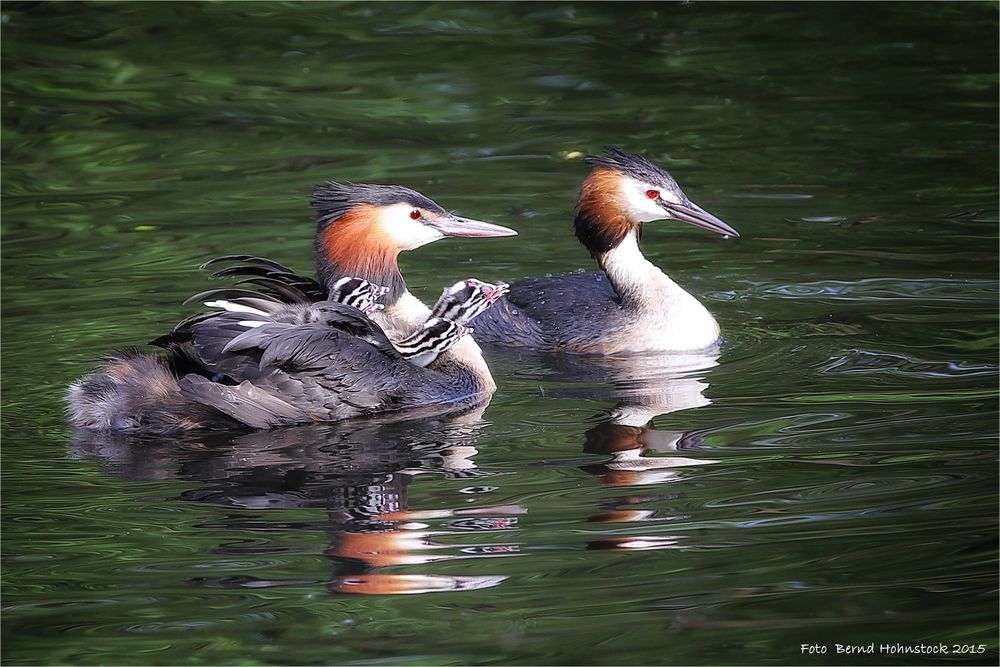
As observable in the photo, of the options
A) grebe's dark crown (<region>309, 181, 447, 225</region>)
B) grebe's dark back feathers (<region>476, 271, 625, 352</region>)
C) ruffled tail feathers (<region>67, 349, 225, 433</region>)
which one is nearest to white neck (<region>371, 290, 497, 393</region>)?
grebe's dark crown (<region>309, 181, 447, 225</region>)

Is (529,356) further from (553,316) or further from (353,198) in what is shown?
(353,198)

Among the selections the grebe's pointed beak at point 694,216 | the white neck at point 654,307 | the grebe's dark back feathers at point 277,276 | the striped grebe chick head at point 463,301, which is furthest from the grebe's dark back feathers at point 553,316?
the grebe's dark back feathers at point 277,276

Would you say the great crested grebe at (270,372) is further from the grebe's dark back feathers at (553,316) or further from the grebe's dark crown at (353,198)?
the grebe's dark back feathers at (553,316)

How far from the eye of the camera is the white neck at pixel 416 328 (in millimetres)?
7773

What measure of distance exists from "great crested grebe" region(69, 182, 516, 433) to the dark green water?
0.14 m

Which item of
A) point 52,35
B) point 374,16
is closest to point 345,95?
point 374,16

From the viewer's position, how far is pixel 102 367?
23.7 ft

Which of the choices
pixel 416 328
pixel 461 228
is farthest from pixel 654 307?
pixel 416 328

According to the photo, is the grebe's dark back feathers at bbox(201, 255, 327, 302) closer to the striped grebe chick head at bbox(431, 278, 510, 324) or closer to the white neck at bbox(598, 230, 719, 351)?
the striped grebe chick head at bbox(431, 278, 510, 324)

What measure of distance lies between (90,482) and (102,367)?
90 cm

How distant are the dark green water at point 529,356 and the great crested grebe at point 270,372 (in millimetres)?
144

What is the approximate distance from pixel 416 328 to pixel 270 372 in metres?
1.13

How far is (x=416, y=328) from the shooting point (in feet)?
26.3

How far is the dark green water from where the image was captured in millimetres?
5273
